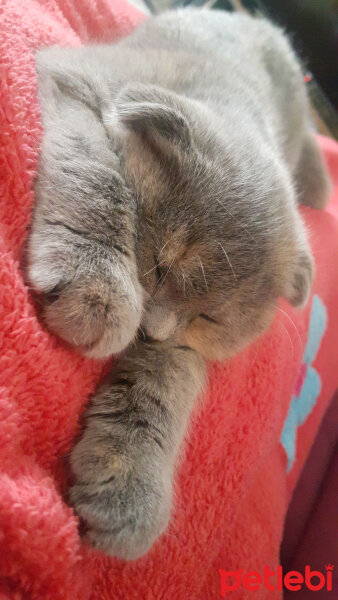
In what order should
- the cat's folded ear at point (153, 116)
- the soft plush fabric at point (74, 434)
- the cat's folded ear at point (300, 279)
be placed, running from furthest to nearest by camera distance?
the cat's folded ear at point (300, 279)
the cat's folded ear at point (153, 116)
the soft plush fabric at point (74, 434)

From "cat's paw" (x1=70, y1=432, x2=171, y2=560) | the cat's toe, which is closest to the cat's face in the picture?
the cat's toe

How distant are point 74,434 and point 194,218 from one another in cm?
38

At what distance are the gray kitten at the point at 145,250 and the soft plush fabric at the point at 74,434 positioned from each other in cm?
4

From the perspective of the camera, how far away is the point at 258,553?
41.4 inches

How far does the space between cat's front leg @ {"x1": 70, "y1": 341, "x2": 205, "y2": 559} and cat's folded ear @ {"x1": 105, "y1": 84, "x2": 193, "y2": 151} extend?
35 centimetres

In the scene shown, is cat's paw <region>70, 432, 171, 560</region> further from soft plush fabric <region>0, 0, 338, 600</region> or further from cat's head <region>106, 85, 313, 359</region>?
cat's head <region>106, 85, 313, 359</region>

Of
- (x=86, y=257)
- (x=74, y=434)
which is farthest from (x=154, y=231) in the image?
(x=74, y=434)

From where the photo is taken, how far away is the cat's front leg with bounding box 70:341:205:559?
64cm

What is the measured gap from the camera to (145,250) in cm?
75

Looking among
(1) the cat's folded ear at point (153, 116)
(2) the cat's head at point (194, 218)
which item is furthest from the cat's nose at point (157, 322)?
(1) the cat's folded ear at point (153, 116)

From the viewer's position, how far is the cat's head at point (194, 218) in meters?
0.75

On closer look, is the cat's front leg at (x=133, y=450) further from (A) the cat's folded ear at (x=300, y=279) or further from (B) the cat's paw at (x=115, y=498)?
(A) the cat's folded ear at (x=300, y=279)

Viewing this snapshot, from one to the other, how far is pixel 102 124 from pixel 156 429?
1.74 ft

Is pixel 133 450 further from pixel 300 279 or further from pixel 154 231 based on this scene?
pixel 300 279
